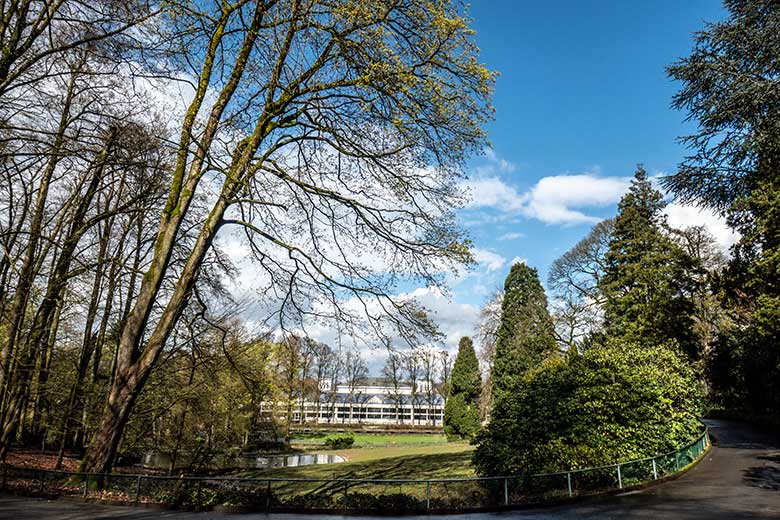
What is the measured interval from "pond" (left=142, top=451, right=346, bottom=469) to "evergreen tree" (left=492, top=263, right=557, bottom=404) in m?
13.5

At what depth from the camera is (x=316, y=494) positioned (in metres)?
9.27

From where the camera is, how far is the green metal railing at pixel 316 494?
28.2 ft

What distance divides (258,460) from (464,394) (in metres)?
19.7

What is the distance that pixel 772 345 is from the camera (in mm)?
18266

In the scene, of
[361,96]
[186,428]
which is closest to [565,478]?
[361,96]

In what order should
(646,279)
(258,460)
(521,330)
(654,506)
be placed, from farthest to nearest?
(521,330) < (258,460) < (646,279) < (654,506)

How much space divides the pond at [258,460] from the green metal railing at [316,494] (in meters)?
11.2

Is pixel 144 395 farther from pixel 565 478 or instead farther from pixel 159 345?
pixel 565 478

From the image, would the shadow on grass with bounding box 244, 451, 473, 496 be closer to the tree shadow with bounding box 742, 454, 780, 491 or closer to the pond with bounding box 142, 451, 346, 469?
the pond with bounding box 142, 451, 346, 469

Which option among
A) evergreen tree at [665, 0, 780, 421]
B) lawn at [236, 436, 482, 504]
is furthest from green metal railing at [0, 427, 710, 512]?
evergreen tree at [665, 0, 780, 421]

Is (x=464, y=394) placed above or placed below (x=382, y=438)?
above

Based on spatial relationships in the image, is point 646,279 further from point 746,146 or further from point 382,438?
point 382,438

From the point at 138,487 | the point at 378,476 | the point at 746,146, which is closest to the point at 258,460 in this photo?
the point at 378,476

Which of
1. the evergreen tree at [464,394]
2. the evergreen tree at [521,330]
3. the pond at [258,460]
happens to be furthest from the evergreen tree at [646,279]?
the pond at [258,460]
